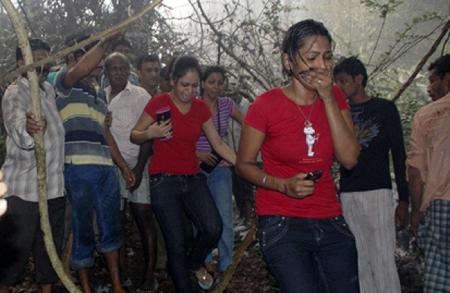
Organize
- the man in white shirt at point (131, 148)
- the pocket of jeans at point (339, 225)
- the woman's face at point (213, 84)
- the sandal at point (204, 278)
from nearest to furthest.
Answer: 1. the pocket of jeans at point (339, 225)
2. the sandal at point (204, 278)
3. the man in white shirt at point (131, 148)
4. the woman's face at point (213, 84)

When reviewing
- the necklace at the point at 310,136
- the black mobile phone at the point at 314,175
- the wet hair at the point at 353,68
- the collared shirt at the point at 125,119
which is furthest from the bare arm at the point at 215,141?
the black mobile phone at the point at 314,175

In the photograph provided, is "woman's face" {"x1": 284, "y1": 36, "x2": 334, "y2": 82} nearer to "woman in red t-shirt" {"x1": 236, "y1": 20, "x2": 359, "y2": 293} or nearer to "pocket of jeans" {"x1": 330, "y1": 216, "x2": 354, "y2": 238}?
"woman in red t-shirt" {"x1": 236, "y1": 20, "x2": 359, "y2": 293}

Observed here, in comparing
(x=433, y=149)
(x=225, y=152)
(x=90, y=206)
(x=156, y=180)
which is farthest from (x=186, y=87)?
(x=433, y=149)

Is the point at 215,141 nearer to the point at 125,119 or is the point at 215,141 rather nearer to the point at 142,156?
the point at 142,156

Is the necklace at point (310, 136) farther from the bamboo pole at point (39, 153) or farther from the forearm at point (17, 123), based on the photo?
the forearm at point (17, 123)

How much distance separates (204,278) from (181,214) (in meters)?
0.94

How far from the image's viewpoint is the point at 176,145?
4.59 meters

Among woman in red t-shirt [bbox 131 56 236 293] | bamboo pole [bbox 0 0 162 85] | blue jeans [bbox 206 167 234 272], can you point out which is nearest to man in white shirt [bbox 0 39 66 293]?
woman in red t-shirt [bbox 131 56 236 293]

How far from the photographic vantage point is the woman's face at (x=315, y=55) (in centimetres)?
285

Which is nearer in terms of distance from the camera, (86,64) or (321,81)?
(321,81)

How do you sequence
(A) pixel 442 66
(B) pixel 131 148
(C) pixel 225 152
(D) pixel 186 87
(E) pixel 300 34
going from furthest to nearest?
→ (B) pixel 131 148, (C) pixel 225 152, (D) pixel 186 87, (A) pixel 442 66, (E) pixel 300 34

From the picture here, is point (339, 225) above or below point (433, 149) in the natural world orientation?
below

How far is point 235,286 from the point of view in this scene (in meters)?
5.91

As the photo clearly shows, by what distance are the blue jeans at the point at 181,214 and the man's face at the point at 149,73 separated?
6.31ft
